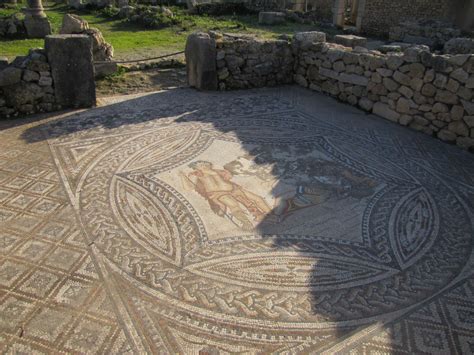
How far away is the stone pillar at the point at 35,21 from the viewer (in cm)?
1040

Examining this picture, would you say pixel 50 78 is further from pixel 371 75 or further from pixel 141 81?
pixel 371 75

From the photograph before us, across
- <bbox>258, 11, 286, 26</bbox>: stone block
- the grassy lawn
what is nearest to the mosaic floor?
the grassy lawn

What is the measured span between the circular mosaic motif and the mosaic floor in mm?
15

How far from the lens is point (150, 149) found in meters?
4.82

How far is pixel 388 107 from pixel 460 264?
3.80 meters

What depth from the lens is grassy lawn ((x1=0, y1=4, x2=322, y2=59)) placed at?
9438 millimetres

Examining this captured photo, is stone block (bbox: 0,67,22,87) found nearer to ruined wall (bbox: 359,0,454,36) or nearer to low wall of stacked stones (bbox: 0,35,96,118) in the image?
low wall of stacked stones (bbox: 0,35,96,118)

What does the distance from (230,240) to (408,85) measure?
429 centimetres

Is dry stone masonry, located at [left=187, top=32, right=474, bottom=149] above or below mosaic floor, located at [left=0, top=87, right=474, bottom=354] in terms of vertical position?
above

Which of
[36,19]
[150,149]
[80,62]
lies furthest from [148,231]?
[36,19]

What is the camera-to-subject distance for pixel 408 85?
5.88 m

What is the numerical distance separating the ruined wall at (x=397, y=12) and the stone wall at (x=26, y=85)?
41.9 feet

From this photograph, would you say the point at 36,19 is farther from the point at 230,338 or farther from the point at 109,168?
the point at 230,338

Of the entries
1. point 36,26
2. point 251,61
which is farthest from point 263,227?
point 36,26
